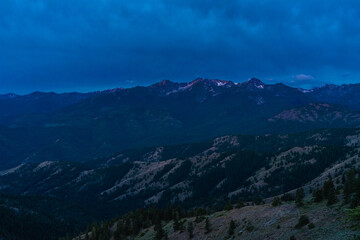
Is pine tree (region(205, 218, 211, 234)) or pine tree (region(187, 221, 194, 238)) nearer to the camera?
pine tree (region(205, 218, 211, 234))

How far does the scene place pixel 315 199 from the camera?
163 feet

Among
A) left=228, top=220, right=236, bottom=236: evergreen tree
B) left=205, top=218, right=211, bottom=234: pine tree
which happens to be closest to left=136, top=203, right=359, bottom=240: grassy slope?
left=228, top=220, right=236, bottom=236: evergreen tree

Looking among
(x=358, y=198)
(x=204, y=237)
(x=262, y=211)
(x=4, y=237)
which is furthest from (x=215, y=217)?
(x=4, y=237)

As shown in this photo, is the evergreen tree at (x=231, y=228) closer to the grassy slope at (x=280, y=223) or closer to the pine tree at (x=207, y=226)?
the grassy slope at (x=280, y=223)

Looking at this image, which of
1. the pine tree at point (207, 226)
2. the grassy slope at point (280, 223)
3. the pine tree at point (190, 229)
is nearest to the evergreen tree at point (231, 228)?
the grassy slope at point (280, 223)

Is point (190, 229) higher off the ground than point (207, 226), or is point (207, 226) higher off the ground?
point (207, 226)

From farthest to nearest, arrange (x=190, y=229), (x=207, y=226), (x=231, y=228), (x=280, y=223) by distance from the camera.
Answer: (x=190, y=229) < (x=207, y=226) < (x=231, y=228) < (x=280, y=223)

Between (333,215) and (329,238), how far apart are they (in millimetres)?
7001

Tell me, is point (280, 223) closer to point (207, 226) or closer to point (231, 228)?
point (231, 228)

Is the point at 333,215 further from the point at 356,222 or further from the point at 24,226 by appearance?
the point at 24,226

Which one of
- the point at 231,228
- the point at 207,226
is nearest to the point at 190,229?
the point at 207,226

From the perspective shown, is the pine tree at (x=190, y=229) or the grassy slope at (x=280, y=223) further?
the pine tree at (x=190, y=229)

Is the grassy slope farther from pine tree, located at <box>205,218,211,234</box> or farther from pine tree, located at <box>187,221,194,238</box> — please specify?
pine tree, located at <box>205,218,211,234</box>

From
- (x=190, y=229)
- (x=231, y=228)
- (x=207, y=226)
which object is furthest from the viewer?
(x=190, y=229)
